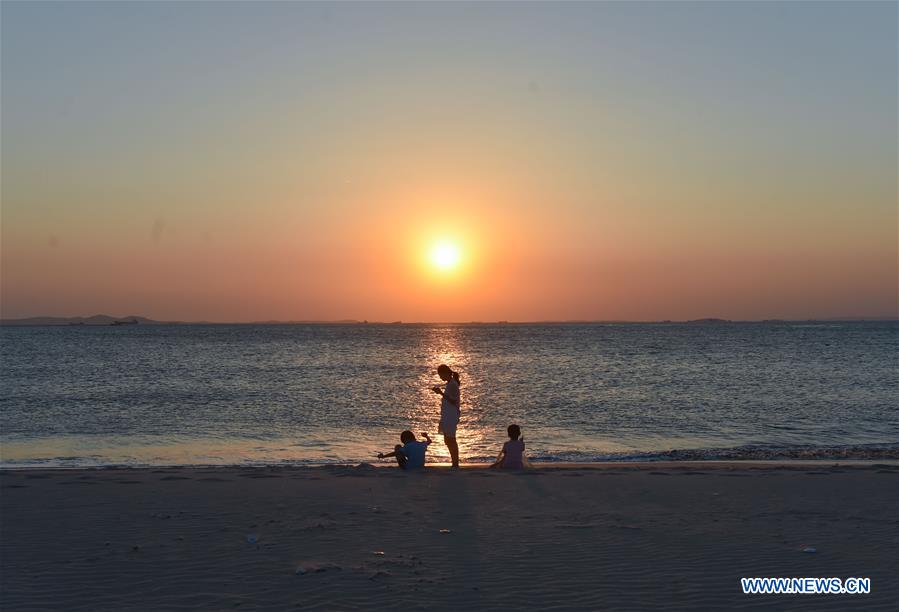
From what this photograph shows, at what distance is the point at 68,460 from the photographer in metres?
17.9

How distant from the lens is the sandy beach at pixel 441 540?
7305 millimetres

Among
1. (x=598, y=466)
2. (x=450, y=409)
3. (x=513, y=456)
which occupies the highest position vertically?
(x=450, y=409)

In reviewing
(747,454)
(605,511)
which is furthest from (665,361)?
(605,511)

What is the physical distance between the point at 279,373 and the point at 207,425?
26.7 m

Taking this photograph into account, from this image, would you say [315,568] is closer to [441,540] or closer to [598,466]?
[441,540]

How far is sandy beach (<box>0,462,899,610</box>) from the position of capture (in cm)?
730

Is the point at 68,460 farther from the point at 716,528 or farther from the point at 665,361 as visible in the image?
the point at 665,361

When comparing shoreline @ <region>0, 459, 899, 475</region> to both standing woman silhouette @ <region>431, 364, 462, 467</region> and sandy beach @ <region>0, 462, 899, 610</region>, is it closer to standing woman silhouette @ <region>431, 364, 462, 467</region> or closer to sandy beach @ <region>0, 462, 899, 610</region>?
standing woman silhouette @ <region>431, 364, 462, 467</region>

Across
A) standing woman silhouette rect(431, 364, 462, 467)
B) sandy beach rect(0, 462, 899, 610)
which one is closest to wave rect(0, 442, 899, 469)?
standing woman silhouette rect(431, 364, 462, 467)

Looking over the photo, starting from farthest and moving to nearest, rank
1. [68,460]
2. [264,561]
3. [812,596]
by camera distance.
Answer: [68,460] → [264,561] → [812,596]

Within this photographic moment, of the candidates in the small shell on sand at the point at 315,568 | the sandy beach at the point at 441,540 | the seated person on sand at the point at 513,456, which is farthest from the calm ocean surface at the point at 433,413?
the small shell on sand at the point at 315,568

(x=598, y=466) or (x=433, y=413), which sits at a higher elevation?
(x=598, y=466)

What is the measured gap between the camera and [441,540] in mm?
9102

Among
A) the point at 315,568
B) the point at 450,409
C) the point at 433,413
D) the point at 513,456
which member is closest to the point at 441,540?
the point at 315,568
